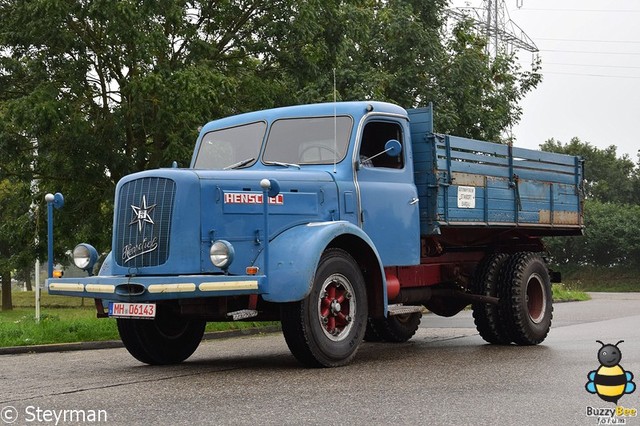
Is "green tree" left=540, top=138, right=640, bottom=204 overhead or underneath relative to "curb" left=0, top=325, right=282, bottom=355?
overhead

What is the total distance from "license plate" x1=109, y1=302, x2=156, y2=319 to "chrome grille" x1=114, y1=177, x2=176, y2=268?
1.65 feet

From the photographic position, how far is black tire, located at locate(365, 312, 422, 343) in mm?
14312

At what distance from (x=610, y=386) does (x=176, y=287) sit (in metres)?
3.96

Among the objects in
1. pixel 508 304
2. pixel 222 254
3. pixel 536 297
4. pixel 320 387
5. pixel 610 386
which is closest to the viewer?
pixel 610 386

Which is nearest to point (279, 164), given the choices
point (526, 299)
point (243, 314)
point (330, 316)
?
point (330, 316)

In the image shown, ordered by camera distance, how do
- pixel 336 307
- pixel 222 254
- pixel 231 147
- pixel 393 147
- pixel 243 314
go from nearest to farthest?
pixel 222 254 → pixel 243 314 → pixel 336 307 → pixel 393 147 → pixel 231 147

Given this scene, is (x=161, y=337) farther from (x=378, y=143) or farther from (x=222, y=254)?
(x=378, y=143)

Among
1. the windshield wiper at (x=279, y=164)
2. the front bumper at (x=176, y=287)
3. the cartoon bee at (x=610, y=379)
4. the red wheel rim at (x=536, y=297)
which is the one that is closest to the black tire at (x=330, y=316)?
the front bumper at (x=176, y=287)

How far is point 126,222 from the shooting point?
10.5 meters

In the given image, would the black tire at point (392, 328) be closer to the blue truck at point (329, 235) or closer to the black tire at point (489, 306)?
the blue truck at point (329, 235)

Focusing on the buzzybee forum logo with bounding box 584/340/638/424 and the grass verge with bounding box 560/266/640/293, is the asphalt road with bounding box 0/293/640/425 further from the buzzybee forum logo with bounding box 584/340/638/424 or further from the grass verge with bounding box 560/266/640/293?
the grass verge with bounding box 560/266/640/293

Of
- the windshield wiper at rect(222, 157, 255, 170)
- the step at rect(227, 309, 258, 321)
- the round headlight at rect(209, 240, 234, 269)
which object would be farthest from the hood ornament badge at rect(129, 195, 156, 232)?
the windshield wiper at rect(222, 157, 255, 170)

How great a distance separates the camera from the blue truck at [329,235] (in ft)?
33.0

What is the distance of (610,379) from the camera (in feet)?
26.3
